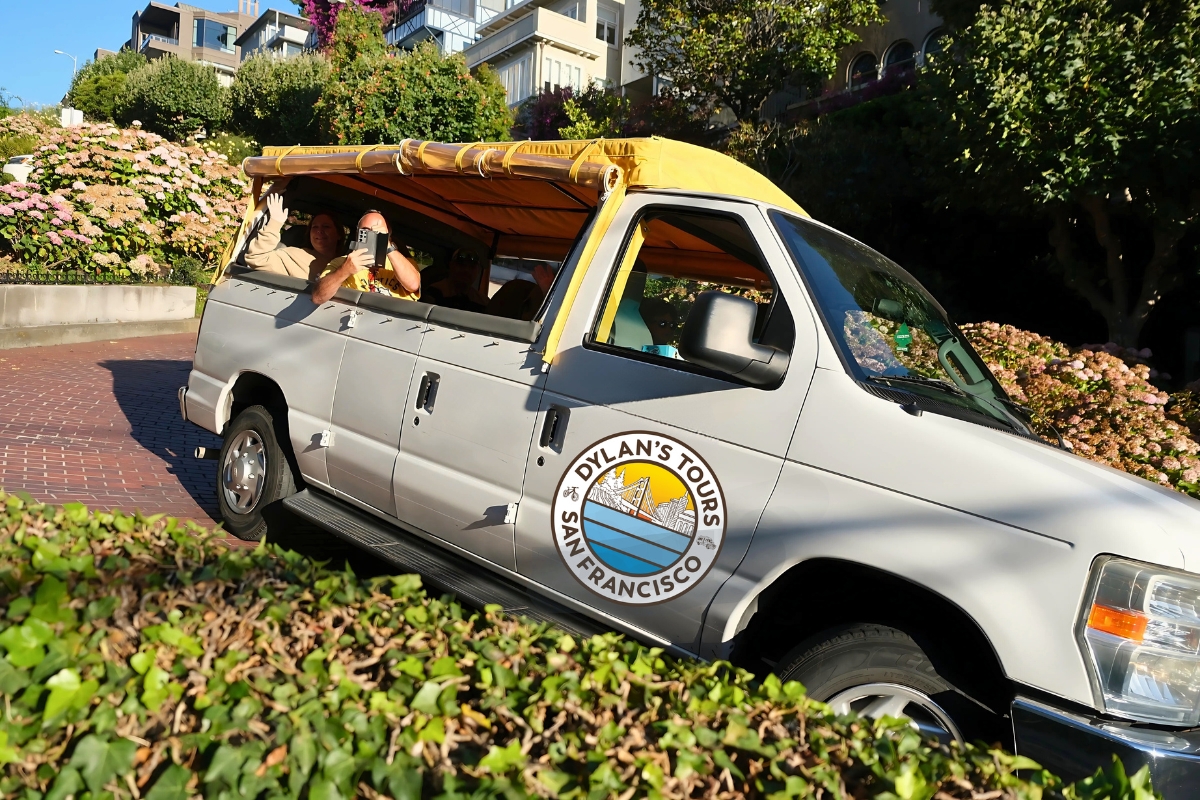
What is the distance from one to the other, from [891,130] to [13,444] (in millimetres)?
16570

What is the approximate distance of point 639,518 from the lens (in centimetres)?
354

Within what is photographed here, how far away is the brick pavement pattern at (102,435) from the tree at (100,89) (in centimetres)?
3713

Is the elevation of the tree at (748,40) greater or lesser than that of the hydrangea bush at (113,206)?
greater

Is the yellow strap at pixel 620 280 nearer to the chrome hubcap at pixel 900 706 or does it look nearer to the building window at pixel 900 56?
the chrome hubcap at pixel 900 706

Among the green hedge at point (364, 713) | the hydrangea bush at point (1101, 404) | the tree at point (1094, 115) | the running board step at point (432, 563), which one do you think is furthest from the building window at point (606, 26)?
the green hedge at point (364, 713)

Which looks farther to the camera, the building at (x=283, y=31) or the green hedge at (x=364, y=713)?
the building at (x=283, y=31)

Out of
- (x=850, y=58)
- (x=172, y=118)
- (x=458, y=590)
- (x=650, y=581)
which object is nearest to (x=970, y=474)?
(x=650, y=581)

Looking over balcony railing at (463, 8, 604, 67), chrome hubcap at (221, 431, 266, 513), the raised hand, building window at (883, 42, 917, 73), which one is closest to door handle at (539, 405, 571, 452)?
chrome hubcap at (221, 431, 266, 513)

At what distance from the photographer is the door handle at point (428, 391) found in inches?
177

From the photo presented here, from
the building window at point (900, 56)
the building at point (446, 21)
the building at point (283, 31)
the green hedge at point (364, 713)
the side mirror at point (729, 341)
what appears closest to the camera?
the green hedge at point (364, 713)

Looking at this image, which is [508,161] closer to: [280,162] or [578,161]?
[578,161]

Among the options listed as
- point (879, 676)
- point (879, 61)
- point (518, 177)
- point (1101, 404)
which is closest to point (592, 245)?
point (518, 177)

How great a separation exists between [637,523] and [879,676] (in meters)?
1.05

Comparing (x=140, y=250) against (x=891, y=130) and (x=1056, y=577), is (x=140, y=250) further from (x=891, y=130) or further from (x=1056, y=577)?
(x=1056, y=577)
